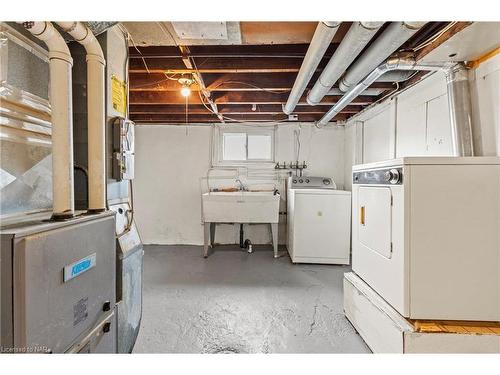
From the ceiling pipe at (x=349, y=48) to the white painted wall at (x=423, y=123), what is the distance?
821mm

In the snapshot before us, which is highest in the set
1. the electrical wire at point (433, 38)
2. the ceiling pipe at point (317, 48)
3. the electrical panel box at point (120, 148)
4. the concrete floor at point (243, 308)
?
the electrical wire at point (433, 38)

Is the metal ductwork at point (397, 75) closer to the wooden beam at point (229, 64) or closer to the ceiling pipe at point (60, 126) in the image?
the wooden beam at point (229, 64)

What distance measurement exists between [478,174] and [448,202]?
21 cm

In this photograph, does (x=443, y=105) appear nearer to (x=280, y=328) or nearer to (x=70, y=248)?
(x=280, y=328)

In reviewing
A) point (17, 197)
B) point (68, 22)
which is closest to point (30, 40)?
point (68, 22)

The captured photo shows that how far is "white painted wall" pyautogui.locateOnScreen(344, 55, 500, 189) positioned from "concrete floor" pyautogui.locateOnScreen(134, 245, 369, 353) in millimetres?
1585

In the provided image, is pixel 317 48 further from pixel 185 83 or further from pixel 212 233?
pixel 212 233

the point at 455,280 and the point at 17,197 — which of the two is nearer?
the point at 17,197

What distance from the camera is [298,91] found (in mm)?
2416

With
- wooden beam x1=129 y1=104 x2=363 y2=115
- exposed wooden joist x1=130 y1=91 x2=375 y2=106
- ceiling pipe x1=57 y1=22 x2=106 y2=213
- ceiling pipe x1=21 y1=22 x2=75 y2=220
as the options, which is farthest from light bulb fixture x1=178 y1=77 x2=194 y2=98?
ceiling pipe x1=21 y1=22 x2=75 y2=220

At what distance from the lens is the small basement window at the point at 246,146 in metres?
4.63

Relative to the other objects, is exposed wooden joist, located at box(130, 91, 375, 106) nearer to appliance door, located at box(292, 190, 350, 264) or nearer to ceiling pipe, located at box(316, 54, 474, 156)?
appliance door, located at box(292, 190, 350, 264)

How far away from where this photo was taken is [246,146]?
466 centimetres

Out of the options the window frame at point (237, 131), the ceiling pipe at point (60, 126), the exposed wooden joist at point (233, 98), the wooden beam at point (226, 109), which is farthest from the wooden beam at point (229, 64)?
the window frame at point (237, 131)
